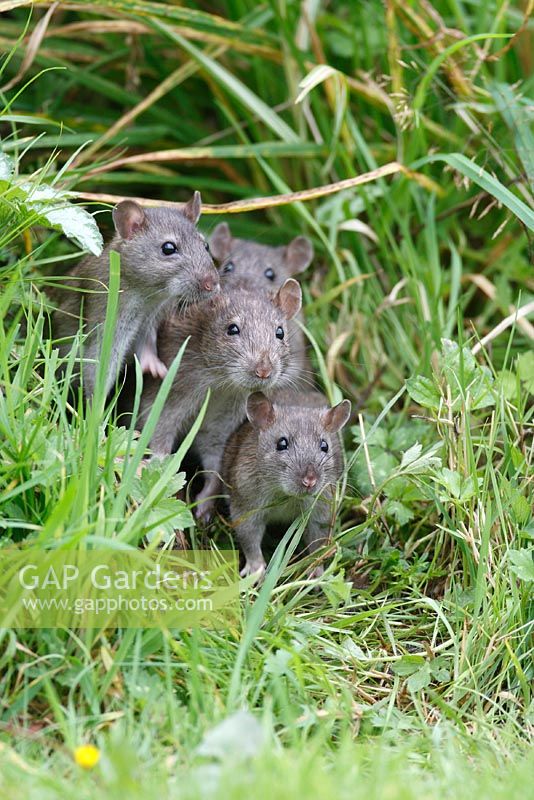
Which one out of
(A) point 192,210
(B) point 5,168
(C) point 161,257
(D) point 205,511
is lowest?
(D) point 205,511

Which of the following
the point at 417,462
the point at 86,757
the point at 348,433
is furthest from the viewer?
the point at 348,433

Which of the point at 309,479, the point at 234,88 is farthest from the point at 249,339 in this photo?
the point at 234,88

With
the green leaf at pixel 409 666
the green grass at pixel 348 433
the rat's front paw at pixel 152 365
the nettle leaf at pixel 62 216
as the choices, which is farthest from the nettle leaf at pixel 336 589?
the nettle leaf at pixel 62 216

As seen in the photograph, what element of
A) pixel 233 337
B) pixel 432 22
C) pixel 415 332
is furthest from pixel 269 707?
pixel 432 22

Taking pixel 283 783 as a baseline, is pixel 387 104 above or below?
above

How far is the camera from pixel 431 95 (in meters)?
5.95

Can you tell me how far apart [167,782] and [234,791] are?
0.32 m

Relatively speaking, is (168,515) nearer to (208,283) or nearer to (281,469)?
(281,469)

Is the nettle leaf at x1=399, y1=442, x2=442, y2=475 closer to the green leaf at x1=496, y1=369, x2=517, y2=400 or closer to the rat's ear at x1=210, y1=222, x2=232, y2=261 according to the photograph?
the green leaf at x1=496, y1=369, x2=517, y2=400

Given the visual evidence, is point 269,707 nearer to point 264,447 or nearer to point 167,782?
point 167,782

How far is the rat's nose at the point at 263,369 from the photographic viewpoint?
4590 mm

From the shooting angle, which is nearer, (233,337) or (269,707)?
(269,707)

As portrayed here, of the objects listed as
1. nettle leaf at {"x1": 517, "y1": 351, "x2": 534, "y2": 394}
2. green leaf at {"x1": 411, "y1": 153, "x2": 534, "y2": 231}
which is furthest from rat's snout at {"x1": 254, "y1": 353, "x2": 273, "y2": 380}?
green leaf at {"x1": 411, "y1": 153, "x2": 534, "y2": 231}

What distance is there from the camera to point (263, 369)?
4590 millimetres
